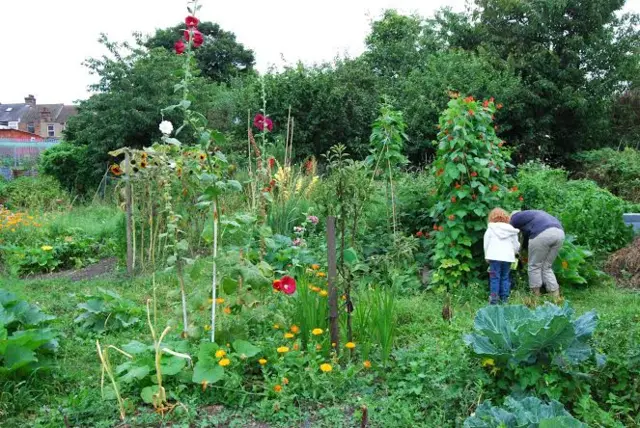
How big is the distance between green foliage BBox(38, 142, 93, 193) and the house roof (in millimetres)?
51626

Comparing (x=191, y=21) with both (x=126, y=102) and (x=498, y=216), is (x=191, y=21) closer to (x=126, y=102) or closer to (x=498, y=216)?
(x=498, y=216)

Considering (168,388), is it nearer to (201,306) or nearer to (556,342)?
(201,306)

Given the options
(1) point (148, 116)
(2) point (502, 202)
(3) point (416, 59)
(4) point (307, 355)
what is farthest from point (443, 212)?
(3) point (416, 59)

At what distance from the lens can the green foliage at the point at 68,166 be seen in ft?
56.4

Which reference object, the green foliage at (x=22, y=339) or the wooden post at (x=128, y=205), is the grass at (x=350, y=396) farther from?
the wooden post at (x=128, y=205)

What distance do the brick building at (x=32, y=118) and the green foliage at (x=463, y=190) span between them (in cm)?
6306

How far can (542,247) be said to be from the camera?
6.27 m

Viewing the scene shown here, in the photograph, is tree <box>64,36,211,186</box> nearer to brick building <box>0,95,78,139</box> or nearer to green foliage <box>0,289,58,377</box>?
green foliage <box>0,289,58,377</box>

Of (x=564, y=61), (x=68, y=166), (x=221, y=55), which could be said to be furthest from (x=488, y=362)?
(x=221, y=55)

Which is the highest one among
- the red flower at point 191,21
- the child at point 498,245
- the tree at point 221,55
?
the tree at point 221,55

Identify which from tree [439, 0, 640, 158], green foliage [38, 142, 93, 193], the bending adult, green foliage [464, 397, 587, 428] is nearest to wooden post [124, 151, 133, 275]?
the bending adult

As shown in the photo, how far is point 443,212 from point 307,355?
11.8 ft

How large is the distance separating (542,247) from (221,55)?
125ft

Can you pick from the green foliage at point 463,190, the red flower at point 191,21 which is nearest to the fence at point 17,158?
the green foliage at point 463,190
